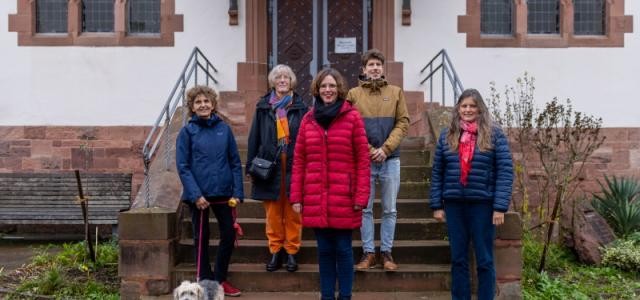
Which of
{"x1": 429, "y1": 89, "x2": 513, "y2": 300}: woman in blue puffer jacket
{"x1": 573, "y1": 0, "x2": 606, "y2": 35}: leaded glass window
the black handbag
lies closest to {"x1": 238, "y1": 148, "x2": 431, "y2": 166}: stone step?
the black handbag

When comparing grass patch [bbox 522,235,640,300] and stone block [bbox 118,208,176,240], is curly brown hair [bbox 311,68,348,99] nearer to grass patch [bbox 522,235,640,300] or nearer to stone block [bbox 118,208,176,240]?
stone block [bbox 118,208,176,240]

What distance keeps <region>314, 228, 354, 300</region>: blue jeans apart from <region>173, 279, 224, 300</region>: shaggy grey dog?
30.9 inches

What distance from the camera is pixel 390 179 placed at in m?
5.79

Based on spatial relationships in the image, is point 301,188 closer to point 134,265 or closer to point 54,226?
point 134,265

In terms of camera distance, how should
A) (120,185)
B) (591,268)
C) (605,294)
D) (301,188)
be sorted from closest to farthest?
(301,188), (605,294), (591,268), (120,185)

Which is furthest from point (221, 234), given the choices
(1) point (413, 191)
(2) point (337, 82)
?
(1) point (413, 191)

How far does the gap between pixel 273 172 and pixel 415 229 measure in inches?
68.8

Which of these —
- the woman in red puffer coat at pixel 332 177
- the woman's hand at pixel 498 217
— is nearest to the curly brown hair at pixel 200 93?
the woman in red puffer coat at pixel 332 177

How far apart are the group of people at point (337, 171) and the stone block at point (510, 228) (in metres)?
0.68

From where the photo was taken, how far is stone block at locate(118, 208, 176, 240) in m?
5.82

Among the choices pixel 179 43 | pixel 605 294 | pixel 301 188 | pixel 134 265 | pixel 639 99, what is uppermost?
pixel 179 43

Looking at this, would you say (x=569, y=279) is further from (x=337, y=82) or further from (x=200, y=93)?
(x=200, y=93)

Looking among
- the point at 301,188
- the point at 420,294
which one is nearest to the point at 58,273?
the point at 301,188

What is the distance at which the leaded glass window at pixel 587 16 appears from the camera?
33.1 ft
